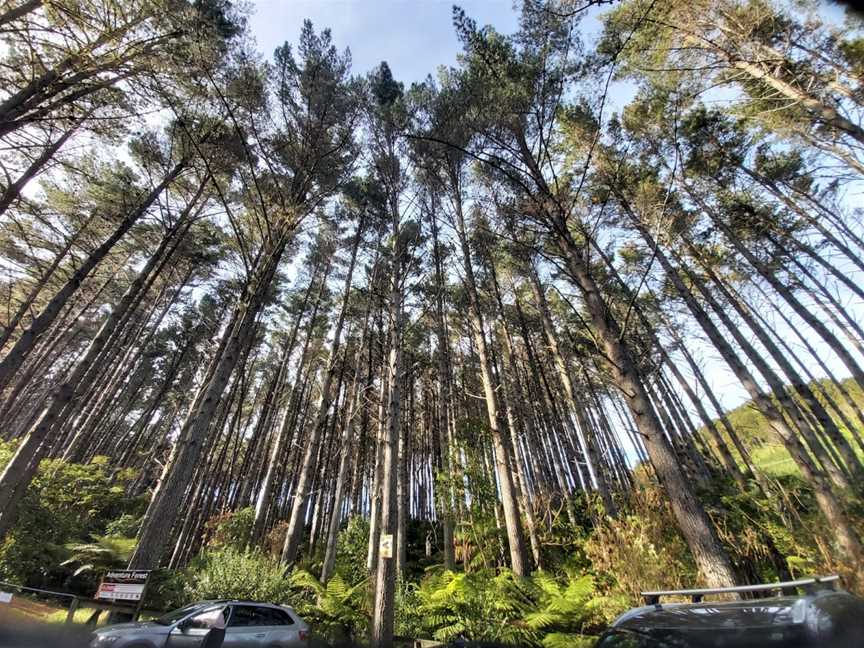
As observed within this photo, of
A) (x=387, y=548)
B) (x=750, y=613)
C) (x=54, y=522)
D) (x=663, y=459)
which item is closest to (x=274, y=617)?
(x=387, y=548)

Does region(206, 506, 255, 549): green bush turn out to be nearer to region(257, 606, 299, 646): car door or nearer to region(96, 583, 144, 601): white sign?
region(96, 583, 144, 601): white sign

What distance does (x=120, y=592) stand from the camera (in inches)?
203

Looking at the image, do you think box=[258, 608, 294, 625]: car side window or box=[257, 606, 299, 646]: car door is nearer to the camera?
box=[257, 606, 299, 646]: car door

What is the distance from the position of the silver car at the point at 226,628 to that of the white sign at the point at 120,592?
0.64 m

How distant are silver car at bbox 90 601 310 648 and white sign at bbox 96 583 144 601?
2.09 feet

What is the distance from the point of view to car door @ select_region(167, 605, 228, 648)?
437 cm

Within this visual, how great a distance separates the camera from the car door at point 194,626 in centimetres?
437

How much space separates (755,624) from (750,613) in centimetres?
26

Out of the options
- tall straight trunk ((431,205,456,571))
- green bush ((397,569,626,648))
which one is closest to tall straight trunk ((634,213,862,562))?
green bush ((397,569,626,648))

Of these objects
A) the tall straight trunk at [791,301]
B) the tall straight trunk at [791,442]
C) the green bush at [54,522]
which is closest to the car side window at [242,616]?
the green bush at [54,522]

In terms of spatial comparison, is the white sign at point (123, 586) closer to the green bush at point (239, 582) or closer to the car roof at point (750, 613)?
the green bush at point (239, 582)

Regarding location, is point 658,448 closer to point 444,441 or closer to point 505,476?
point 505,476

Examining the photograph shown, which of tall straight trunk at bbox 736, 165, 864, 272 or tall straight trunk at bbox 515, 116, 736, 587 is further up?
tall straight trunk at bbox 736, 165, 864, 272

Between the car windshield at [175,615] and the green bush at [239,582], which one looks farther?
the green bush at [239,582]
